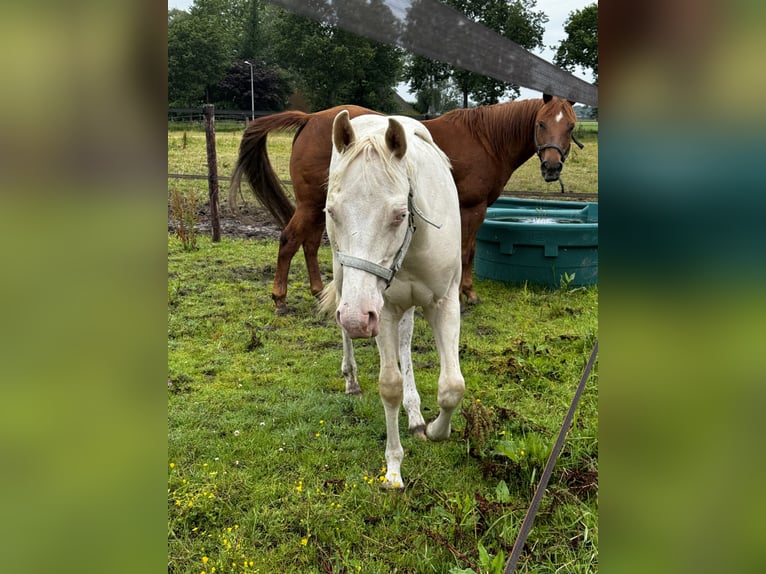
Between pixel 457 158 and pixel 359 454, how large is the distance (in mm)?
3352

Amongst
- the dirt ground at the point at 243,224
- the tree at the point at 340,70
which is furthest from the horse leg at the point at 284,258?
the dirt ground at the point at 243,224

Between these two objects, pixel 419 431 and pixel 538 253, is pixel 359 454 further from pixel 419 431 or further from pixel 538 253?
pixel 538 253

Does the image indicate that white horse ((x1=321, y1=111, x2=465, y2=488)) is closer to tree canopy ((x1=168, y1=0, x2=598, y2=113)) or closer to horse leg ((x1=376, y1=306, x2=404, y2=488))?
horse leg ((x1=376, y1=306, x2=404, y2=488))

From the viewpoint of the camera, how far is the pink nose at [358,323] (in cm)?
164

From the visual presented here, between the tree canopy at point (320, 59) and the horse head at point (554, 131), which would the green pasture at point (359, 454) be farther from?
the tree canopy at point (320, 59)

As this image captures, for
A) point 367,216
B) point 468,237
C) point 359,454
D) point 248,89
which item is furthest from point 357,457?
point 248,89

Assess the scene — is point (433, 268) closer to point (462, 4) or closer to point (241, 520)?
point (462, 4)

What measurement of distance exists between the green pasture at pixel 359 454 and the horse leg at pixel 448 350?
39 cm

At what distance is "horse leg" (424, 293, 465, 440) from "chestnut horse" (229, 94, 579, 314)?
2572 mm

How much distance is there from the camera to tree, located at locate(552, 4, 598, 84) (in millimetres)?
1109
